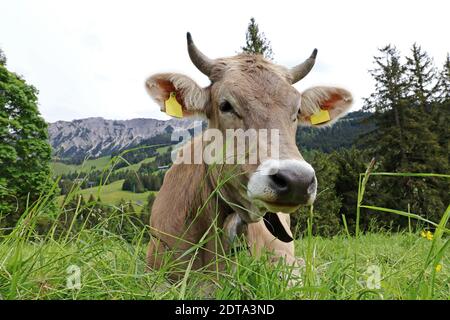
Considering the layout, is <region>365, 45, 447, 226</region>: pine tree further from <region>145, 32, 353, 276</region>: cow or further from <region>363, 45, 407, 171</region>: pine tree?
<region>145, 32, 353, 276</region>: cow

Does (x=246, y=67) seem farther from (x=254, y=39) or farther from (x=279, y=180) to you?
(x=254, y=39)

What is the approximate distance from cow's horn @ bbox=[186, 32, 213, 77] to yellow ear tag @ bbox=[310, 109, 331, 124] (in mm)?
1275

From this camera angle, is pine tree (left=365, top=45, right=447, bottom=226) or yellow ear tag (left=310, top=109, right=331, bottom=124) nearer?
yellow ear tag (left=310, top=109, right=331, bottom=124)

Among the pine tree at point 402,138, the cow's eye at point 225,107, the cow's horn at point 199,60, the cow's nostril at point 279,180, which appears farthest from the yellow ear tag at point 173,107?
the pine tree at point 402,138

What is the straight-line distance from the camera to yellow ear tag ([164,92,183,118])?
3.67 meters

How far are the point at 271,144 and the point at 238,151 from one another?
1.02 feet

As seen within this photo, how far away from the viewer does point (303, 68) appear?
4.08 meters

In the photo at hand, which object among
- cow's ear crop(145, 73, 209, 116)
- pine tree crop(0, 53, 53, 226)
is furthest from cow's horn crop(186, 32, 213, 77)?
pine tree crop(0, 53, 53, 226)

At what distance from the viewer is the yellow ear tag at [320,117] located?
4191mm

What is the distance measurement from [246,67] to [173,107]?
0.79m

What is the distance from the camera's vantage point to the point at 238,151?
2877 millimetres

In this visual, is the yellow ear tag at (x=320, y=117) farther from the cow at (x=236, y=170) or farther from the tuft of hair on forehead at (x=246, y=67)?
the tuft of hair on forehead at (x=246, y=67)
